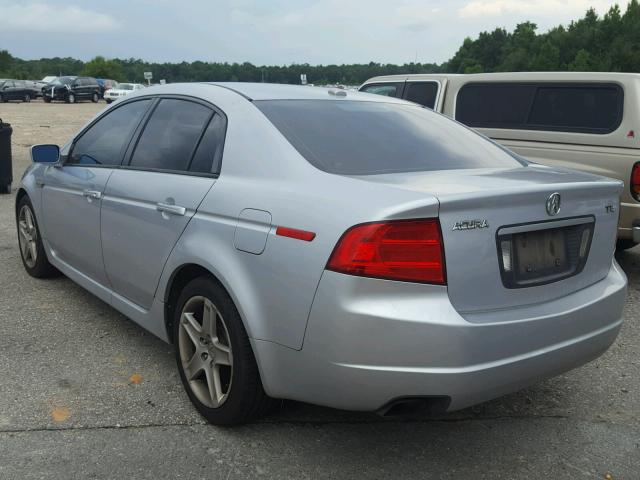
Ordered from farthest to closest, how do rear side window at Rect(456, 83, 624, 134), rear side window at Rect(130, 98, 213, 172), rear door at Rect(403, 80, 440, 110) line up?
rear door at Rect(403, 80, 440, 110), rear side window at Rect(456, 83, 624, 134), rear side window at Rect(130, 98, 213, 172)

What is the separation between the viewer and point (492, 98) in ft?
23.7

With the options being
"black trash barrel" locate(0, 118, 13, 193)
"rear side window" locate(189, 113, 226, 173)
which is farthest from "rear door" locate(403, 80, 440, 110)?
"black trash barrel" locate(0, 118, 13, 193)

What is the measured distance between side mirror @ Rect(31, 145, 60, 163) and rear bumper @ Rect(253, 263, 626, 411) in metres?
2.71

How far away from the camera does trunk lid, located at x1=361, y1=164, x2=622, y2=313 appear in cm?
239

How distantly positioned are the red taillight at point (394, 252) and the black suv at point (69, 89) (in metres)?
48.4

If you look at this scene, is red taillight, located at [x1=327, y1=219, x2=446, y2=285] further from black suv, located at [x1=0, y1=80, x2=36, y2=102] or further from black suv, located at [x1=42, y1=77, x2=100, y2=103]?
black suv, located at [x1=0, y1=80, x2=36, y2=102]

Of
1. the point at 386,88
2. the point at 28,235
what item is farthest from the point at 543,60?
the point at 28,235

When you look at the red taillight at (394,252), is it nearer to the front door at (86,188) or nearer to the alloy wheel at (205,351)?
the alloy wheel at (205,351)

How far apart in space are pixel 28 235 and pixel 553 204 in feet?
14.1

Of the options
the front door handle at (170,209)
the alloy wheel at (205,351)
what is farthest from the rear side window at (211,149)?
the alloy wheel at (205,351)

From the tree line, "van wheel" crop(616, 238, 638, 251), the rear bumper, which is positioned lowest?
"van wheel" crop(616, 238, 638, 251)

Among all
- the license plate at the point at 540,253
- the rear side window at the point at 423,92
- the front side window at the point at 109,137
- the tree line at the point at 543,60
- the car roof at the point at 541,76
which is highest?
the tree line at the point at 543,60

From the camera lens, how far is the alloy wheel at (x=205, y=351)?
294cm

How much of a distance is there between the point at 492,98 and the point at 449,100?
612mm
